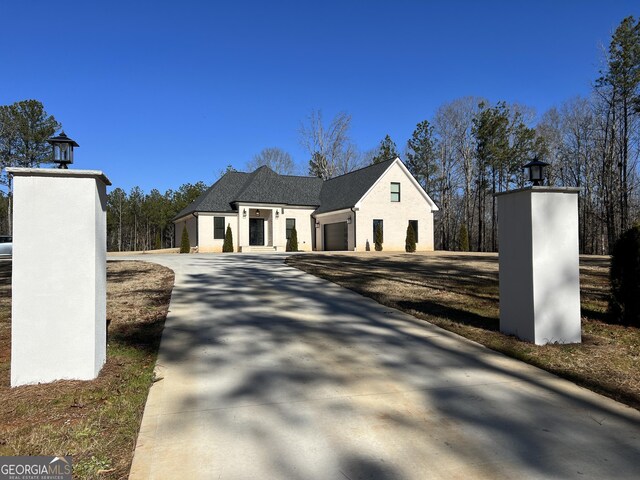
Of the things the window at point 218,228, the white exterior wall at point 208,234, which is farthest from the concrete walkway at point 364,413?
the window at point 218,228

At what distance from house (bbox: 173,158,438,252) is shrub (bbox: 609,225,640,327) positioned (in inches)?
760

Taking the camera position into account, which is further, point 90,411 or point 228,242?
point 228,242

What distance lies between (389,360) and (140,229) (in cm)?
5305

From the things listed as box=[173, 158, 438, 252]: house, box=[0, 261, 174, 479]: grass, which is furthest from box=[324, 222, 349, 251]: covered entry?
box=[0, 261, 174, 479]: grass

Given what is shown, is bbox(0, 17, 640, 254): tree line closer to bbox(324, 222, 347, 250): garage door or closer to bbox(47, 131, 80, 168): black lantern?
bbox(324, 222, 347, 250): garage door

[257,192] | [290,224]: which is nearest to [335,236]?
[290,224]

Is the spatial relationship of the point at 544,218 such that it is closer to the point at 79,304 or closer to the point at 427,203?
the point at 79,304

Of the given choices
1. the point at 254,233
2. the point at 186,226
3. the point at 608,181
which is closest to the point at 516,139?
the point at 608,181

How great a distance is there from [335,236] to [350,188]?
3603 mm

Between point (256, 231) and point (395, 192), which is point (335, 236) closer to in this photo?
point (395, 192)

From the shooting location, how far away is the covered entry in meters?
27.7

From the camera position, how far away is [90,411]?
290 centimetres

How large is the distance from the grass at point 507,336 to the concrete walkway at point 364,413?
0.95 feet

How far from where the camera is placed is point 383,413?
293 cm
